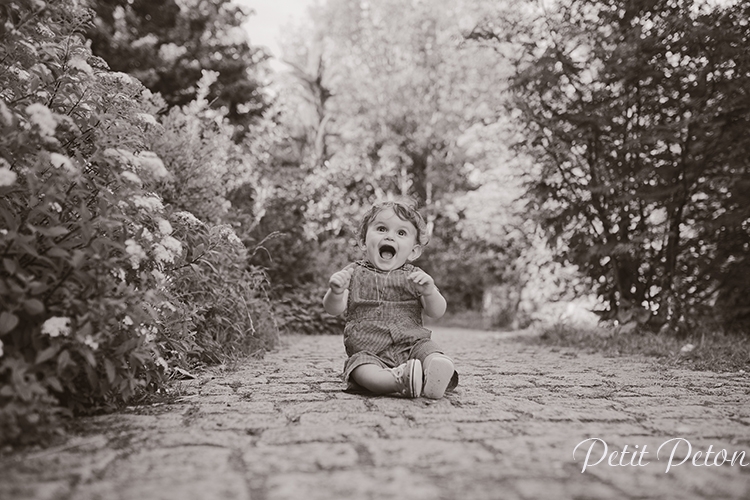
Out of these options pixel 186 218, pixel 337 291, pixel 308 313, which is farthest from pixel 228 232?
pixel 308 313

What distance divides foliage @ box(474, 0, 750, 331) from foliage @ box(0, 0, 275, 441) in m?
4.22

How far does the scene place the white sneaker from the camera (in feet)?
8.41

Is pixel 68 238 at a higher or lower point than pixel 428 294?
higher

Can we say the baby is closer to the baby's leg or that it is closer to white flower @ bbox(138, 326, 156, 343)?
the baby's leg

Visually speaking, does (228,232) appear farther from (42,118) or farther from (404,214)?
(42,118)

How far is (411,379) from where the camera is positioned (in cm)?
256

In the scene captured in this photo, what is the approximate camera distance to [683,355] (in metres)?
4.11

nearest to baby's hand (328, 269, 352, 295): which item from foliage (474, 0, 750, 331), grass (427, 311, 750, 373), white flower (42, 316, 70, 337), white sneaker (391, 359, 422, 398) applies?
white sneaker (391, 359, 422, 398)

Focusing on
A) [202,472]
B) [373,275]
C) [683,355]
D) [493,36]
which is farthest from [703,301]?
[202,472]

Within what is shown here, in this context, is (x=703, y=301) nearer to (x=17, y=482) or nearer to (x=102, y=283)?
(x=102, y=283)

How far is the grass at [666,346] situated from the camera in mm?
3859

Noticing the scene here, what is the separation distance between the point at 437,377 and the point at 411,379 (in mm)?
112

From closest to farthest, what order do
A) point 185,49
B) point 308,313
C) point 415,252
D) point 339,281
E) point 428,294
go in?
1. point 339,281
2. point 428,294
3. point 415,252
4. point 308,313
5. point 185,49

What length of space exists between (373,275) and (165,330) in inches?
42.9
